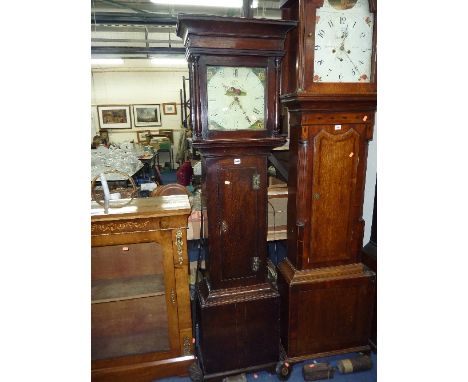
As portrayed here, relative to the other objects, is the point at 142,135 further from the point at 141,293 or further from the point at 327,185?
the point at 327,185

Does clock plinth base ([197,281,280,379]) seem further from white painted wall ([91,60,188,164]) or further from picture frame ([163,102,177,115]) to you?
white painted wall ([91,60,188,164])

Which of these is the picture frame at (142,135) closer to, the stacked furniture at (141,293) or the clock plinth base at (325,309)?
the stacked furniture at (141,293)

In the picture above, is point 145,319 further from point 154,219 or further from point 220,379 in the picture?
point 154,219

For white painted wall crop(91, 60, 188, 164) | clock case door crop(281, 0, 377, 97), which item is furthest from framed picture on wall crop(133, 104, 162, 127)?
clock case door crop(281, 0, 377, 97)

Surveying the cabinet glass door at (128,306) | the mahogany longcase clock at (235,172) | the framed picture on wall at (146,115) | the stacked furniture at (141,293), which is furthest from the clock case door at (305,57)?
the framed picture on wall at (146,115)

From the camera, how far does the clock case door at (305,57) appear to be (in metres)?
1.74

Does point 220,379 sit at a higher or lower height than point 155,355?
lower

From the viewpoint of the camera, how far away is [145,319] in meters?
2.28

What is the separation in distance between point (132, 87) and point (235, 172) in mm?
9526

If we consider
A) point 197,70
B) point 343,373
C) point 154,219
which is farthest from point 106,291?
point 343,373

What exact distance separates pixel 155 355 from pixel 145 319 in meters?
0.26

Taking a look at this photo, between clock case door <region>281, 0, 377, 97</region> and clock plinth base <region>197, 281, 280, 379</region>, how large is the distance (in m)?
1.36

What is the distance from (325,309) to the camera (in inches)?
87.1

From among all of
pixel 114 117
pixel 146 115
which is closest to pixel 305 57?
pixel 146 115
